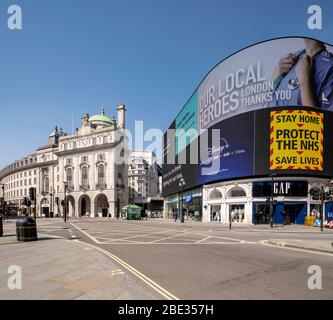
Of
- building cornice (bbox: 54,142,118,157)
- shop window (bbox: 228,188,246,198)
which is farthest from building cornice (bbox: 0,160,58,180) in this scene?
shop window (bbox: 228,188,246,198)

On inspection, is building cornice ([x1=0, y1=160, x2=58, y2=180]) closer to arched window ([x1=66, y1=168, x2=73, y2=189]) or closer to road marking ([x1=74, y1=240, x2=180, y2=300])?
arched window ([x1=66, y1=168, x2=73, y2=189])

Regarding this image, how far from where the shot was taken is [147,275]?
8906mm

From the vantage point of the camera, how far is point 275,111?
41750mm

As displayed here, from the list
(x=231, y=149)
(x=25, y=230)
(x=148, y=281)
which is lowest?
(x=25, y=230)

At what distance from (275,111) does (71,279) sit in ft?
131

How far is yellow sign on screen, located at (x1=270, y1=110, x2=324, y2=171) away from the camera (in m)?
40.6

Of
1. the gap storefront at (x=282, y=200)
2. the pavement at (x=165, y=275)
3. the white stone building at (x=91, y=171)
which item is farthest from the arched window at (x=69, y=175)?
the pavement at (x=165, y=275)

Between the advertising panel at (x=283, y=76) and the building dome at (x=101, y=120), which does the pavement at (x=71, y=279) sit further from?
the building dome at (x=101, y=120)

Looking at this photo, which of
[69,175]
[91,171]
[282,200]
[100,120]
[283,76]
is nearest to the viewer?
[282,200]

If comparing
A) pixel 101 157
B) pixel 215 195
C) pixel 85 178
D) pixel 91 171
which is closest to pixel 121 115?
pixel 101 157

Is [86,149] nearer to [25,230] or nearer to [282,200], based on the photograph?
[282,200]

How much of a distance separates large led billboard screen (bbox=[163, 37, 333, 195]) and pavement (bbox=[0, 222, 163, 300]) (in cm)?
3538

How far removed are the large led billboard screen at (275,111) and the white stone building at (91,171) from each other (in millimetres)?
48219

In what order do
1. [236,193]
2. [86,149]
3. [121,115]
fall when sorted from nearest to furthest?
[236,193]
[86,149]
[121,115]
